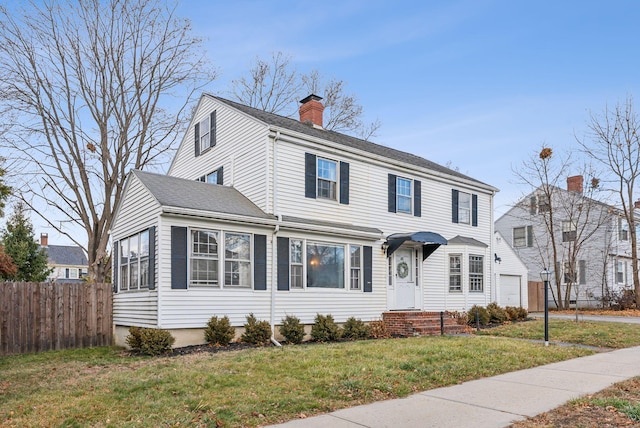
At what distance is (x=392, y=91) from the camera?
1748 centimetres

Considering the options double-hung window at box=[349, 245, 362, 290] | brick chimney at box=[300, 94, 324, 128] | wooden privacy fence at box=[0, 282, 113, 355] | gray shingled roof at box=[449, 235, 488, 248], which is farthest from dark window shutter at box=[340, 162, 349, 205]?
wooden privacy fence at box=[0, 282, 113, 355]

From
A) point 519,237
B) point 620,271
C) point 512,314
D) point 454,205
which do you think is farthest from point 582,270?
point 454,205

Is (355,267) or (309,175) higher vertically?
(309,175)

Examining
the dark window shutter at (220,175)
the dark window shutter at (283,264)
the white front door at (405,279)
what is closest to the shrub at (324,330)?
the dark window shutter at (283,264)

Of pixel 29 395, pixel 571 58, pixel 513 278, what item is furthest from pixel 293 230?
pixel 513 278

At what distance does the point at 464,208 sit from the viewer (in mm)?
19016

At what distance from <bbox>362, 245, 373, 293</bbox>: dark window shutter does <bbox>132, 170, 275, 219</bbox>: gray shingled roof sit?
366 cm

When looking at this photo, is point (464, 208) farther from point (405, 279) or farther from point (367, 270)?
point (367, 270)

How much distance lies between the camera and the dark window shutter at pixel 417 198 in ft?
55.7

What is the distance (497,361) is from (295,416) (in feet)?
15.8

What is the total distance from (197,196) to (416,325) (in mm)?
7357

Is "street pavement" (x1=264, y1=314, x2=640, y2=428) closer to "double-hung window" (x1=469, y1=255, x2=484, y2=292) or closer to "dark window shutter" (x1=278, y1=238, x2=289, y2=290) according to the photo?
"dark window shutter" (x1=278, y1=238, x2=289, y2=290)

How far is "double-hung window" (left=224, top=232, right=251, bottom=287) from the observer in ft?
39.8

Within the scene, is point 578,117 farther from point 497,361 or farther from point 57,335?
point 57,335
